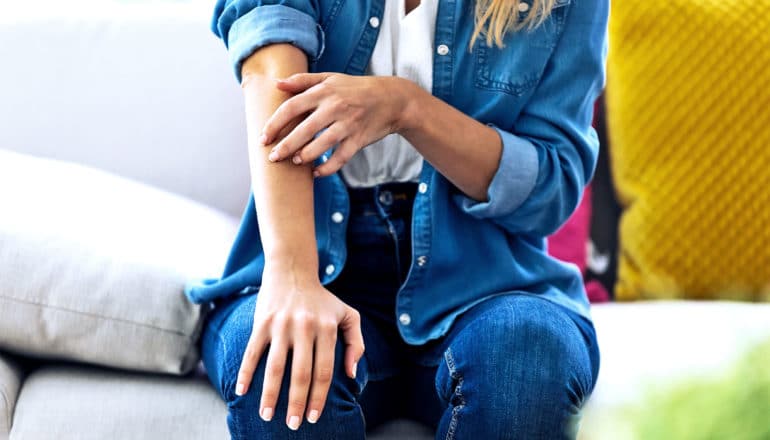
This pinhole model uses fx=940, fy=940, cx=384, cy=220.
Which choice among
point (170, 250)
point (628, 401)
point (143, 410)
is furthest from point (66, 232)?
point (628, 401)

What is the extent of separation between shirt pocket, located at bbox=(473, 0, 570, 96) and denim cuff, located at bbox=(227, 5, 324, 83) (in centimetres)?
20

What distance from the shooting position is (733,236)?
148 cm

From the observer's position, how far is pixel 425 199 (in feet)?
3.60

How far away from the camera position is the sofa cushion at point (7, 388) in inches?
40.1

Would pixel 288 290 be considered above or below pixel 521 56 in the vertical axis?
below

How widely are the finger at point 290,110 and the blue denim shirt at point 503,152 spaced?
0.15 metres

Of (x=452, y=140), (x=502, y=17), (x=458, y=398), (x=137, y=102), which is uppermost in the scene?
(x=502, y=17)

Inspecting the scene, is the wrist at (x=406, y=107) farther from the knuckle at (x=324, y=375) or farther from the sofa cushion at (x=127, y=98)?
the sofa cushion at (x=127, y=98)

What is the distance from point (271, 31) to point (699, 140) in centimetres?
77

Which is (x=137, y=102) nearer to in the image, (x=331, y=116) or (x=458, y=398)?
(x=331, y=116)

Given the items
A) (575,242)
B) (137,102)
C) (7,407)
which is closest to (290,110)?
(7,407)

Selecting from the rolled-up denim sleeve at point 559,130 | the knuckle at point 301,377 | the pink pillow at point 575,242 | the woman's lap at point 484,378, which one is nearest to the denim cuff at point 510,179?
the rolled-up denim sleeve at point 559,130

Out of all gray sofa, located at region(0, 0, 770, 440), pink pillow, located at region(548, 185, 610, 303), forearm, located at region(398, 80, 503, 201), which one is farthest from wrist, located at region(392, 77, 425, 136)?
pink pillow, located at region(548, 185, 610, 303)

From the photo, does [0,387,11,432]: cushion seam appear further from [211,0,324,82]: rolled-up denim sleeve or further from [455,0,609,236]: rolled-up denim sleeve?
[455,0,609,236]: rolled-up denim sleeve
